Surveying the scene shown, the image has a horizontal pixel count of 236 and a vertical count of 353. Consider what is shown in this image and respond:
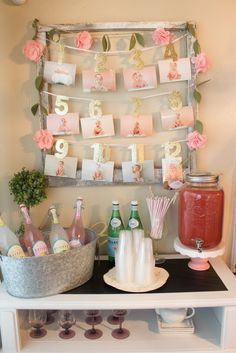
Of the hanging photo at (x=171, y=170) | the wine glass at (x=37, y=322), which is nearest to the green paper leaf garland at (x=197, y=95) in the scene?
the hanging photo at (x=171, y=170)

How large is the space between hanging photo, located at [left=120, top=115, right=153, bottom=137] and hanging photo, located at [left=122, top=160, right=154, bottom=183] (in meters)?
0.13

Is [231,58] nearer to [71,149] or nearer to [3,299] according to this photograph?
[71,149]

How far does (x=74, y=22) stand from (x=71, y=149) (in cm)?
55

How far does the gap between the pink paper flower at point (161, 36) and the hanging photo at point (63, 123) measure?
47 cm

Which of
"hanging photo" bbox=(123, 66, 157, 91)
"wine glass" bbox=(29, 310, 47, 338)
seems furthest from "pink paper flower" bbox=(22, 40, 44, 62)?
"wine glass" bbox=(29, 310, 47, 338)

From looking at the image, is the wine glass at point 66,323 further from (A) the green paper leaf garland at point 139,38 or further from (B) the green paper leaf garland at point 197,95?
(A) the green paper leaf garland at point 139,38

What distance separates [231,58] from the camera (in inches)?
54.0

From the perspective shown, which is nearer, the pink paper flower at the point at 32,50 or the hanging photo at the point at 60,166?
the pink paper flower at the point at 32,50

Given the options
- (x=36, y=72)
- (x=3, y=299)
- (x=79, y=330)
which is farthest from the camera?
(x=36, y=72)

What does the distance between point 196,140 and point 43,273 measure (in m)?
0.83

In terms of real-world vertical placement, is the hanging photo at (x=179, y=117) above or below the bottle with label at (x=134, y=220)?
above

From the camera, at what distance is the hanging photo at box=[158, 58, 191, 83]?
4.41 feet

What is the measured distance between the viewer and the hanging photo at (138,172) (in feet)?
4.62

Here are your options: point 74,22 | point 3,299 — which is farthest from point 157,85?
point 3,299
